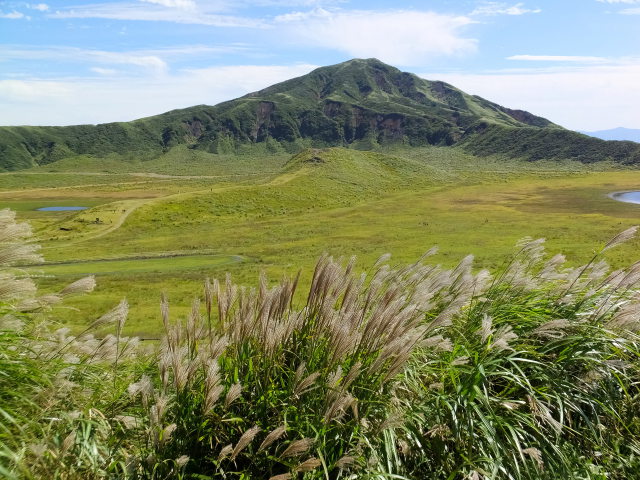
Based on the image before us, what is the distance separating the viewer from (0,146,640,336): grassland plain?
38344 mm

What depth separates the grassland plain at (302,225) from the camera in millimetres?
38344

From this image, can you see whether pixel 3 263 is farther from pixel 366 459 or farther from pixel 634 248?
pixel 634 248

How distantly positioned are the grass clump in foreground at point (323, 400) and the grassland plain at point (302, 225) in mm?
15638

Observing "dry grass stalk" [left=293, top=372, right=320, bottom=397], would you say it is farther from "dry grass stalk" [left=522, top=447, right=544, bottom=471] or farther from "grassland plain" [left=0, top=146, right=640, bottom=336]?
"grassland plain" [left=0, top=146, right=640, bottom=336]

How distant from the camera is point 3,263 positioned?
343cm

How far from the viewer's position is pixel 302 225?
220 ft

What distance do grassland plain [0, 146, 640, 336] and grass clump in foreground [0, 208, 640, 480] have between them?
15.6 m

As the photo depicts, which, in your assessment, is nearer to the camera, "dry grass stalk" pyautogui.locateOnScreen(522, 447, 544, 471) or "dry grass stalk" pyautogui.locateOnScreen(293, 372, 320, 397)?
"dry grass stalk" pyautogui.locateOnScreen(293, 372, 320, 397)

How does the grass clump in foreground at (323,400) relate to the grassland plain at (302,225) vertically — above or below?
above

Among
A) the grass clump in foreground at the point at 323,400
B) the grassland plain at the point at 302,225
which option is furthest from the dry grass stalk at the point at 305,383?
the grassland plain at the point at 302,225

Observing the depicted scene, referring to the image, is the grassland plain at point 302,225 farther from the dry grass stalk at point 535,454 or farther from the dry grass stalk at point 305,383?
the dry grass stalk at point 535,454

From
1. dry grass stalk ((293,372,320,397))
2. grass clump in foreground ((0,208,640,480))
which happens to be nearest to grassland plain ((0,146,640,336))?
grass clump in foreground ((0,208,640,480))

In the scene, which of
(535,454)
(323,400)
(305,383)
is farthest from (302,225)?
(305,383)

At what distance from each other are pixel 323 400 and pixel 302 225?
6407 cm
